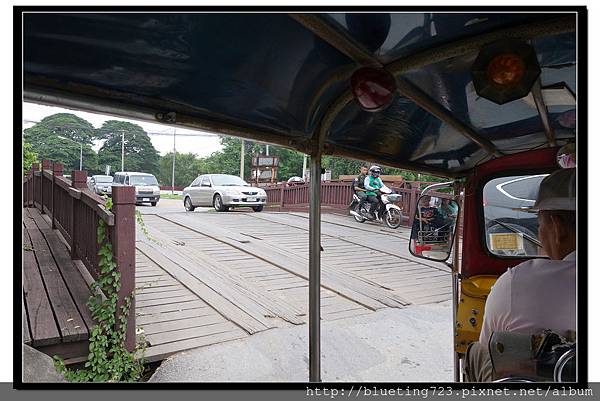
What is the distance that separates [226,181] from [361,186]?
4.28 metres

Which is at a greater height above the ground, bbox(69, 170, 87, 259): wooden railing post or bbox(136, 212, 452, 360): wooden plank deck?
bbox(69, 170, 87, 259): wooden railing post

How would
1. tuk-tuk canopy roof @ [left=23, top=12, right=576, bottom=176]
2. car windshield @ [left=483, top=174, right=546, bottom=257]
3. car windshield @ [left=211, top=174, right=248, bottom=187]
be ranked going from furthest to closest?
car windshield @ [left=211, top=174, right=248, bottom=187], car windshield @ [left=483, top=174, right=546, bottom=257], tuk-tuk canopy roof @ [left=23, top=12, right=576, bottom=176]

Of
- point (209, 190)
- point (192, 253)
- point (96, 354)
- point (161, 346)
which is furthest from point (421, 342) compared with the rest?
point (209, 190)

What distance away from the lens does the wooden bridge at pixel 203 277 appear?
9.42 ft

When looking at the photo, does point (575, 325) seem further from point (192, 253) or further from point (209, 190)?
point (209, 190)

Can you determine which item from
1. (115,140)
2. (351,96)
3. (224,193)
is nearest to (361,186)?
(224,193)

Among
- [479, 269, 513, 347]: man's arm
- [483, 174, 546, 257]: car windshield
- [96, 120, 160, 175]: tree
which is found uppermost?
[96, 120, 160, 175]: tree

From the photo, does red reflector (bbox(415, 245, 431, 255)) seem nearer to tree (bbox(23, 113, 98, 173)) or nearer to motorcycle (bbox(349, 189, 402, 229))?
tree (bbox(23, 113, 98, 173))

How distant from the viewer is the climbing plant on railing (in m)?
2.60

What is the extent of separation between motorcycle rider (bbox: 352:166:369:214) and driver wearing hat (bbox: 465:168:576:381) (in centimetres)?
744

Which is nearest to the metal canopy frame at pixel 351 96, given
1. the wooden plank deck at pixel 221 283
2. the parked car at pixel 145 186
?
the wooden plank deck at pixel 221 283

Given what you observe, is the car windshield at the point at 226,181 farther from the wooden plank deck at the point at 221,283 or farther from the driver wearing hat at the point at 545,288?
the driver wearing hat at the point at 545,288

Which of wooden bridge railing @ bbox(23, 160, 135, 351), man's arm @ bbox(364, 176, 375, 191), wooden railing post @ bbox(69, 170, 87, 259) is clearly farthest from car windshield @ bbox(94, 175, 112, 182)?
man's arm @ bbox(364, 176, 375, 191)

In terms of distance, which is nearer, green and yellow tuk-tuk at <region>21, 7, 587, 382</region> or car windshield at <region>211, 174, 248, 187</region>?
green and yellow tuk-tuk at <region>21, 7, 587, 382</region>
